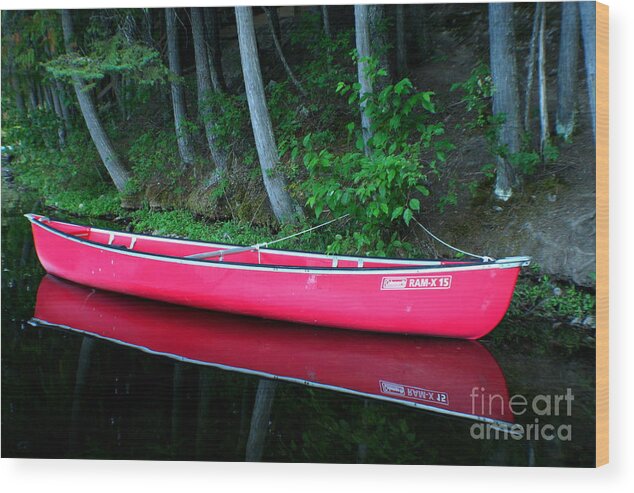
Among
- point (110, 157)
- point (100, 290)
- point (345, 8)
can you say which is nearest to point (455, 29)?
point (345, 8)

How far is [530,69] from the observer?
2686mm

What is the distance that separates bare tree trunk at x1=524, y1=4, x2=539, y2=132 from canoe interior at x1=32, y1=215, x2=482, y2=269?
0.74m

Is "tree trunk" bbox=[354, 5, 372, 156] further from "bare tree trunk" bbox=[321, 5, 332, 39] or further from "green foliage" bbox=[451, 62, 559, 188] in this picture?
"green foliage" bbox=[451, 62, 559, 188]

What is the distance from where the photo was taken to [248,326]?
3.20m

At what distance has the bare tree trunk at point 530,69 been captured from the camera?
8.34 ft

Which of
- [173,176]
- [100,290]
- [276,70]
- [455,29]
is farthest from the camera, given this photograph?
[100,290]

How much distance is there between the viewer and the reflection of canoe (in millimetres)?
2529

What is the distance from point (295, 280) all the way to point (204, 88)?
1144 millimetres

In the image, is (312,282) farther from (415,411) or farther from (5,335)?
(5,335)

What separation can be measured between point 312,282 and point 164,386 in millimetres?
864

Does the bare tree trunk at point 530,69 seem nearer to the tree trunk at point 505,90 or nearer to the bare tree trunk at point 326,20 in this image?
the tree trunk at point 505,90

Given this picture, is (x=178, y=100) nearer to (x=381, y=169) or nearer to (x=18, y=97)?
(x=18, y=97)

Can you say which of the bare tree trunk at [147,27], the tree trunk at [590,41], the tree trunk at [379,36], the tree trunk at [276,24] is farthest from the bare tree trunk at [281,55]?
the tree trunk at [590,41]

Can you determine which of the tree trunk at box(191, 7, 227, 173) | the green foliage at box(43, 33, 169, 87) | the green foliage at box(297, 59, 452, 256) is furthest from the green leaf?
the green foliage at box(43, 33, 169, 87)
